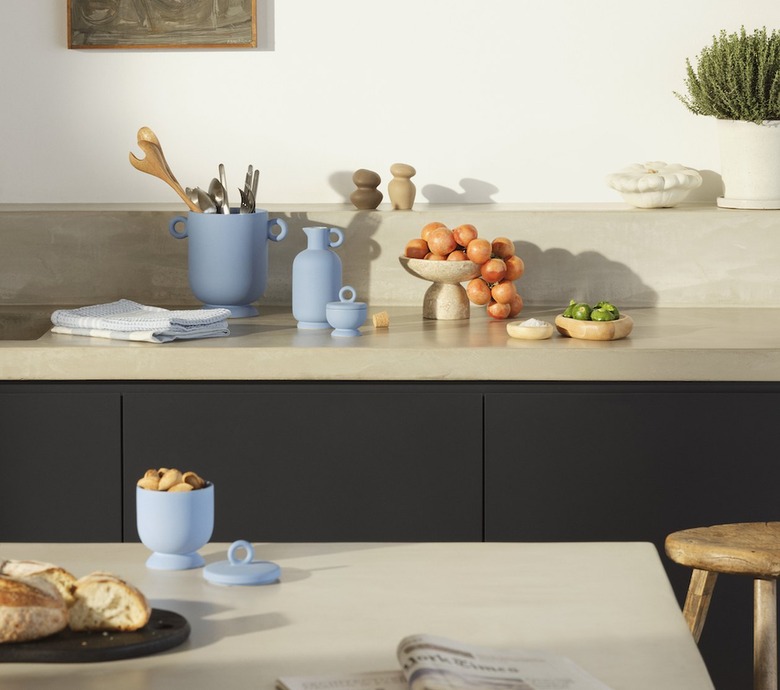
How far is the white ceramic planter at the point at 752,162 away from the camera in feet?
9.44

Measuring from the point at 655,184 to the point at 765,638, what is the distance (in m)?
1.35

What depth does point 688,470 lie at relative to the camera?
2398 millimetres

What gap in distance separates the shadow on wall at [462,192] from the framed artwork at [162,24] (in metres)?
0.55

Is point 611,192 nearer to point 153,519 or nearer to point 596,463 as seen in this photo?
point 596,463

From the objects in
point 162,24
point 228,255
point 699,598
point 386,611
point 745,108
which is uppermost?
point 162,24

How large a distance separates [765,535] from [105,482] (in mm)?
1183

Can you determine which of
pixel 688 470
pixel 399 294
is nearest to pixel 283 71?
pixel 399 294

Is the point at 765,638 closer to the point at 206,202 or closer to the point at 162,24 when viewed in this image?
the point at 206,202

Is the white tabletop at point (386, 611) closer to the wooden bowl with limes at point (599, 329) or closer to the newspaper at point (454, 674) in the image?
the newspaper at point (454, 674)

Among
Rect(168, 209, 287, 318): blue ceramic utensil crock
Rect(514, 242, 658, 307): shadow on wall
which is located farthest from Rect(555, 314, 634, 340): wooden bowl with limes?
Rect(168, 209, 287, 318): blue ceramic utensil crock

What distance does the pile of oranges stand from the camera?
267 cm

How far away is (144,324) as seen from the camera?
2.46 meters

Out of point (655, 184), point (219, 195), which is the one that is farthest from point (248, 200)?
point (655, 184)

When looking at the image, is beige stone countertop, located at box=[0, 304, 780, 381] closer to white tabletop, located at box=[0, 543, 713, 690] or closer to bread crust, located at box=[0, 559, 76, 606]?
white tabletop, located at box=[0, 543, 713, 690]
